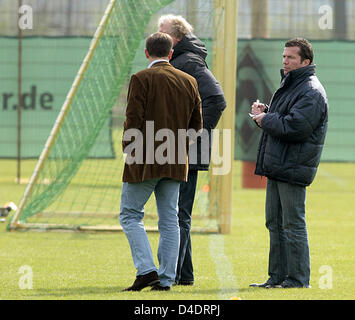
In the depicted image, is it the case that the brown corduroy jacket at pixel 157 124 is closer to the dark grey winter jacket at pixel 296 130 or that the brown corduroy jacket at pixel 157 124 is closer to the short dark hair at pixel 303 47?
the dark grey winter jacket at pixel 296 130

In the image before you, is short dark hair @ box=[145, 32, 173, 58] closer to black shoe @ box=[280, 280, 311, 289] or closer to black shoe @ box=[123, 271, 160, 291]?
black shoe @ box=[123, 271, 160, 291]

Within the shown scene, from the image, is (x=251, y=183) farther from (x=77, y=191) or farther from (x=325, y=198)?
(x=77, y=191)

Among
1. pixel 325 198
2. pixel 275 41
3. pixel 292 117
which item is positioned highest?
pixel 275 41

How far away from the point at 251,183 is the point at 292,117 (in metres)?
8.72

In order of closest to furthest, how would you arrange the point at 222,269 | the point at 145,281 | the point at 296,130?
the point at 145,281 → the point at 296,130 → the point at 222,269

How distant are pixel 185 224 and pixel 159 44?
4.30 ft

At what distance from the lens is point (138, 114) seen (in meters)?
5.62

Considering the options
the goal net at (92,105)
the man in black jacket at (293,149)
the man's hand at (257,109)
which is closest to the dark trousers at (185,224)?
the man in black jacket at (293,149)

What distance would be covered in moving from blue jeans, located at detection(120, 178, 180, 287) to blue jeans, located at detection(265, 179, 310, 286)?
750 mm

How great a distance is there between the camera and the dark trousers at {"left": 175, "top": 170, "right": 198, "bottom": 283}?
20.6 ft

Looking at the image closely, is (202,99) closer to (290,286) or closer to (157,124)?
(157,124)

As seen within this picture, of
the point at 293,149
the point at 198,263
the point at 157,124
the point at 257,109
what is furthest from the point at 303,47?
the point at 198,263

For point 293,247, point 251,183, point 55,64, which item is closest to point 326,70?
point 251,183

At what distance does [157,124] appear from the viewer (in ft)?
18.6
